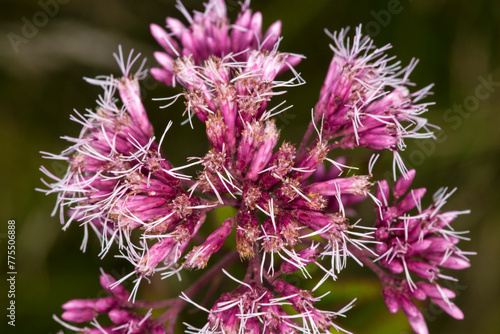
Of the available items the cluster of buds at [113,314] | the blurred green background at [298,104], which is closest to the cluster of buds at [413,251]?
the blurred green background at [298,104]

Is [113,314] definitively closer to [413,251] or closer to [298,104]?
[413,251]

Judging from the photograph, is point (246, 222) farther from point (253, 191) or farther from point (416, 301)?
point (416, 301)

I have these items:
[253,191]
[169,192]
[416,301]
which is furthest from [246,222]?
[416,301]

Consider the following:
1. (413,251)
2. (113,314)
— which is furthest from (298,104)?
(113,314)

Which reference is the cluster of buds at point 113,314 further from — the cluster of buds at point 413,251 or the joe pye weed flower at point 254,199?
the cluster of buds at point 413,251

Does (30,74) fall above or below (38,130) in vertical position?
above

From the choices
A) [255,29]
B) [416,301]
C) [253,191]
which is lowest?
[416,301]
